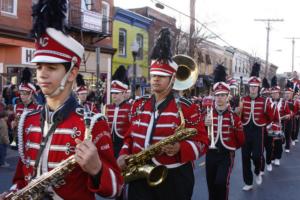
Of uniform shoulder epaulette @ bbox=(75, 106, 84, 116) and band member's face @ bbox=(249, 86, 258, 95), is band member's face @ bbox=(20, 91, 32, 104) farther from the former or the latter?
uniform shoulder epaulette @ bbox=(75, 106, 84, 116)

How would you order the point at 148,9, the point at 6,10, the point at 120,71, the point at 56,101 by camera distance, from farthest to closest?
the point at 148,9 < the point at 6,10 < the point at 120,71 < the point at 56,101

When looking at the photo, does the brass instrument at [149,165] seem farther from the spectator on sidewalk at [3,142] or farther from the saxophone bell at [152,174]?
the spectator on sidewalk at [3,142]

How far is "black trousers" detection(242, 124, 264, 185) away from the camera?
29.3ft

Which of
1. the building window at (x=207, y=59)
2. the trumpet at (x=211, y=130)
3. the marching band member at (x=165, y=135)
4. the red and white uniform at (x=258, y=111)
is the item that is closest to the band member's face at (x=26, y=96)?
the trumpet at (x=211, y=130)

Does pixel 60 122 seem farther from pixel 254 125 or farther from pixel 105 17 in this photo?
pixel 105 17

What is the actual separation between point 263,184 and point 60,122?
24.9 feet

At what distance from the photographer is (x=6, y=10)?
771 inches

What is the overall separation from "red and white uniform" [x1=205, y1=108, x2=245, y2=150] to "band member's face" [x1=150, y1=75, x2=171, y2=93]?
2489 millimetres

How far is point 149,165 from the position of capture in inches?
186

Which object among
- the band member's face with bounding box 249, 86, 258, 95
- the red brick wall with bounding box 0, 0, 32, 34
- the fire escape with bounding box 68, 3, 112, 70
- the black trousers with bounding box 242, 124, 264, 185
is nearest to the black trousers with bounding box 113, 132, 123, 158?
the black trousers with bounding box 242, 124, 264, 185

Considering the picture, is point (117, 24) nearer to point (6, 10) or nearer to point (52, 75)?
point (6, 10)

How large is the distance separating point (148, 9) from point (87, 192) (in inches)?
1248

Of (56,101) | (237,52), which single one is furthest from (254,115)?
(237,52)

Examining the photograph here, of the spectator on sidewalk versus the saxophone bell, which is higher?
the saxophone bell
